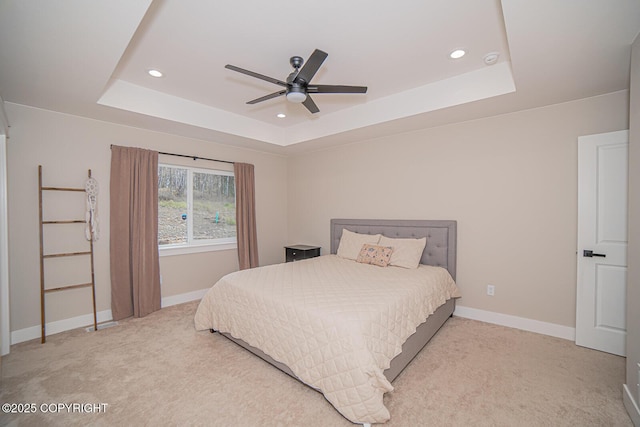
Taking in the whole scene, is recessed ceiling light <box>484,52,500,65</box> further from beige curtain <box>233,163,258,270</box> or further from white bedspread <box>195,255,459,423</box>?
beige curtain <box>233,163,258,270</box>

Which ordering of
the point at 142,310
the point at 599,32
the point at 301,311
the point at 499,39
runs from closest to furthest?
the point at 599,32, the point at 301,311, the point at 499,39, the point at 142,310

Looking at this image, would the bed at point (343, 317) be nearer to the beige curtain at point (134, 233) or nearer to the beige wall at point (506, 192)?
the beige wall at point (506, 192)

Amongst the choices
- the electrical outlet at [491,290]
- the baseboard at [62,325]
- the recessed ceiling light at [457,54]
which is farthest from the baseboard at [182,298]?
the recessed ceiling light at [457,54]

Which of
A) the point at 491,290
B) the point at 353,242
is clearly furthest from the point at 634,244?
the point at 353,242

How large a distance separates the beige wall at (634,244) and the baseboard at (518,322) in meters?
1.08

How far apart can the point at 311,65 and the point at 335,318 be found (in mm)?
1784

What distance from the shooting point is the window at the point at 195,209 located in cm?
402

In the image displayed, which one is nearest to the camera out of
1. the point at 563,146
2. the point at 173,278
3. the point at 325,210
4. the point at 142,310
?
the point at 563,146

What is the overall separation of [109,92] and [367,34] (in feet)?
8.63

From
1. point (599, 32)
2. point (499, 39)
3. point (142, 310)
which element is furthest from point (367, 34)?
point (142, 310)

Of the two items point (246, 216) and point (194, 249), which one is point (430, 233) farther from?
point (194, 249)

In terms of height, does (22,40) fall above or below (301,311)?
above

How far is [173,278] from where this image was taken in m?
4.02

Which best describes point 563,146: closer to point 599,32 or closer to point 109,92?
point 599,32
